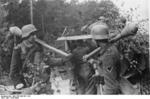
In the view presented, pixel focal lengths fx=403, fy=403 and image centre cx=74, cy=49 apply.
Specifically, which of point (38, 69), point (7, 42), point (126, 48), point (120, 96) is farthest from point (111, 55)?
point (7, 42)

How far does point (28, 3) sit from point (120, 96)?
2.78 feet

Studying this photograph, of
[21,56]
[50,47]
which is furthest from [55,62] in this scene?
[21,56]

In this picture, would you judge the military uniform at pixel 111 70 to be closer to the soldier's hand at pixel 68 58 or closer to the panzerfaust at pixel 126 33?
the panzerfaust at pixel 126 33

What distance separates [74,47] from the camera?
8.06ft

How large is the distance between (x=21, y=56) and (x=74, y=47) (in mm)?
395

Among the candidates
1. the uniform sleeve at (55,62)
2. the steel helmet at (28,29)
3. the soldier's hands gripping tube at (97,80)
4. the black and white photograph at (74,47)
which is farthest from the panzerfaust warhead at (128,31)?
the steel helmet at (28,29)

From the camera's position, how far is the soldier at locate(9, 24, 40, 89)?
2590 mm

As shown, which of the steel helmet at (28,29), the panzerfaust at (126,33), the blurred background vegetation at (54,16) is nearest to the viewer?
the panzerfaust at (126,33)

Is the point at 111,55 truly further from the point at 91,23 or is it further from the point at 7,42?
the point at 7,42

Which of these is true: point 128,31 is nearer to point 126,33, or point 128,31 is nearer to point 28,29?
point 126,33

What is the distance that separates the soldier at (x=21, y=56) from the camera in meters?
2.59

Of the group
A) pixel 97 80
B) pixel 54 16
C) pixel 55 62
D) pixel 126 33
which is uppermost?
pixel 54 16

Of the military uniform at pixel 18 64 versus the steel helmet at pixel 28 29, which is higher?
the steel helmet at pixel 28 29

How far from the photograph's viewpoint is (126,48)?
2348 mm
